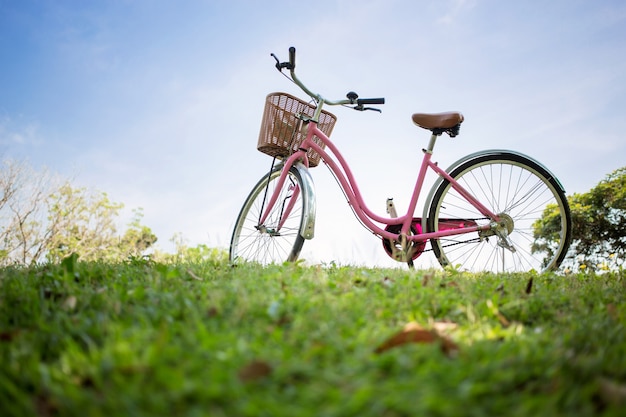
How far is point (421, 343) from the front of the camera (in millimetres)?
1505

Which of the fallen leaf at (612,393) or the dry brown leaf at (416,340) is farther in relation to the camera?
the dry brown leaf at (416,340)

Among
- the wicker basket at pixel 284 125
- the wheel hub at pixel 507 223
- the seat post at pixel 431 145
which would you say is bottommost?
the wheel hub at pixel 507 223

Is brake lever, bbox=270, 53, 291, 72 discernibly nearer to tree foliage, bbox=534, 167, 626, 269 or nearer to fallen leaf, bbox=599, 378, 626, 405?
fallen leaf, bbox=599, 378, 626, 405

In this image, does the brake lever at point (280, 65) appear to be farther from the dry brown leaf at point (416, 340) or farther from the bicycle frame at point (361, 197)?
the dry brown leaf at point (416, 340)

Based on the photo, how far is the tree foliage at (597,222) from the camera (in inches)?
388

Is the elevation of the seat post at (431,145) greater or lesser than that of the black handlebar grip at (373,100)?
lesser

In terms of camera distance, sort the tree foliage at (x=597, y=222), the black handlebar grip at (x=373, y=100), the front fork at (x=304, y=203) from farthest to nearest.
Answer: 1. the tree foliage at (x=597, y=222)
2. the black handlebar grip at (x=373, y=100)
3. the front fork at (x=304, y=203)

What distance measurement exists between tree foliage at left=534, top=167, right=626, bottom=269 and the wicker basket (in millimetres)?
7353

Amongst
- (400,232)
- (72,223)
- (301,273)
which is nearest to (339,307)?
(301,273)

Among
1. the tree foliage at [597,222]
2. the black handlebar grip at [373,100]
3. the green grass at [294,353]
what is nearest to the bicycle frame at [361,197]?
the black handlebar grip at [373,100]

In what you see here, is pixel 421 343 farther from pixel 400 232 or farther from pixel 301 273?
pixel 400 232

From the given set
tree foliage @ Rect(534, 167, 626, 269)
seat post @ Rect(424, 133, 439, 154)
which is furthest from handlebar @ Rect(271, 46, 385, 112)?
tree foliage @ Rect(534, 167, 626, 269)

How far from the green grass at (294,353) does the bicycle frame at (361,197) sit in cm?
162

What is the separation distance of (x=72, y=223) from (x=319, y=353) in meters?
11.7
